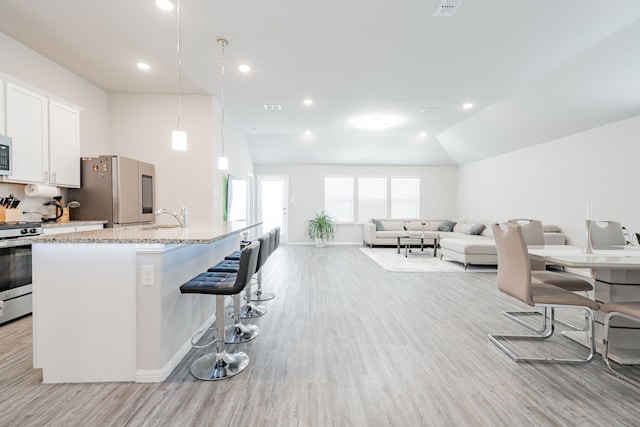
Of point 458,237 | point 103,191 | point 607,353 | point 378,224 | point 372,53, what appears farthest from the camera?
point 378,224

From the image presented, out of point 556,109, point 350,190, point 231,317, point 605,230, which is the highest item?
point 556,109

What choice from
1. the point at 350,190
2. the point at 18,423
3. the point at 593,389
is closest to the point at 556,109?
the point at 593,389

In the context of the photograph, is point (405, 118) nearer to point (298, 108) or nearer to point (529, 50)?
point (298, 108)

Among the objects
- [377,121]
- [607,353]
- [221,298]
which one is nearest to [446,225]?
[377,121]

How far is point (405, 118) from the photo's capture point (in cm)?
656

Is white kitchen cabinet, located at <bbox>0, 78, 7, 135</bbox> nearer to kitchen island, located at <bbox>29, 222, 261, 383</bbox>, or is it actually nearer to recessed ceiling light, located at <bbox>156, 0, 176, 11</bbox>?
recessed ceiling light, located at <bbox>156, 0, 176, 11</bbox>

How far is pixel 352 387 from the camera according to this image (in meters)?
2.02

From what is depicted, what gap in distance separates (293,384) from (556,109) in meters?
5.88

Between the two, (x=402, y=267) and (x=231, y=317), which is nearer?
(x=231, y=317)

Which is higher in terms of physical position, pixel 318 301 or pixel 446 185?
pixel 446 185

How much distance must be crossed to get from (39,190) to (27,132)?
0.63 metres

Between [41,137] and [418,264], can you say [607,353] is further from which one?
[41,137]

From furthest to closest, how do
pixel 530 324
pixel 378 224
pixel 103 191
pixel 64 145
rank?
pixel 378 224
pixel 103 191
pixel 64 145
pixel 530 324

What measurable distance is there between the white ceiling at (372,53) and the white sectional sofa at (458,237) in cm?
231
